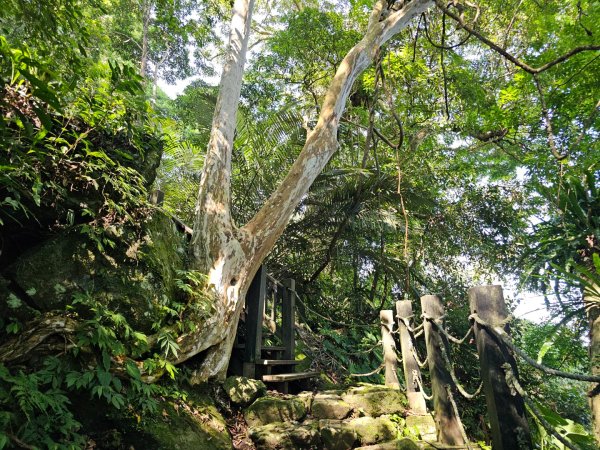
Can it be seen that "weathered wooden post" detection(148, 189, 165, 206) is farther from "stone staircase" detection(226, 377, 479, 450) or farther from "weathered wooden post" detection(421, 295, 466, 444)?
"weathered wooden post" detection(421, 295, 466, 444)

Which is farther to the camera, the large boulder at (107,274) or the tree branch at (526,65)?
the large boulder at (107,274)

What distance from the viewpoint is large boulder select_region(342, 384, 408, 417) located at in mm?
4172

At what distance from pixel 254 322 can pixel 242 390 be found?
85 centimetres

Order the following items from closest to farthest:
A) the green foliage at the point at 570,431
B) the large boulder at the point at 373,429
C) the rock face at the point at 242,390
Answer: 1. the green foliage at the point at 570,431
2. the large boulder at the point at 373,429
3. the rock face at the point at 242,390

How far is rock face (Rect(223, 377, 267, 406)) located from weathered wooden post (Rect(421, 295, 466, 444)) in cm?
181

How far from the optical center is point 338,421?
3.71 m

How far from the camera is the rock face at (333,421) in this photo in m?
3.28

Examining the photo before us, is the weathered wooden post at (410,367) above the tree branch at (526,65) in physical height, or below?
below

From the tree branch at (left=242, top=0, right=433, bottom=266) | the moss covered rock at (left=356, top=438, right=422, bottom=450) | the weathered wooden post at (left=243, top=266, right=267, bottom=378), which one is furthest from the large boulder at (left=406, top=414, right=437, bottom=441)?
the tree branch at (left=242, top=0, right=433, bottom=266)

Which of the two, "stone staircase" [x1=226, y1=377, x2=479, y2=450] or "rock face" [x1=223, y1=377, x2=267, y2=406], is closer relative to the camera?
"stone staircase" [x1=226, y1=377, x2=479, y2=450]

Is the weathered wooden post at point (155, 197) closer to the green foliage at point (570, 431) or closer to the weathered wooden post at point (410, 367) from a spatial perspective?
the weathered wooden post at point (410, 367)

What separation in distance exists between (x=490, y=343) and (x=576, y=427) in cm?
102

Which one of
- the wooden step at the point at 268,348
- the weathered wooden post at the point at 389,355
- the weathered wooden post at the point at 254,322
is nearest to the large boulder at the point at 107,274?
the weathered wooden post at the point at 254,322

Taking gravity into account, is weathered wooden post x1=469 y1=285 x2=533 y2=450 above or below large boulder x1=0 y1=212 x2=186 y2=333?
below
